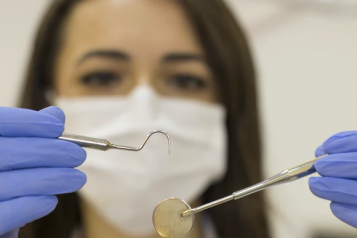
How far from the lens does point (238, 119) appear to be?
877 millimetres

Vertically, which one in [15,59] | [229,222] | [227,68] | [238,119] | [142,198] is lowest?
[229,222]

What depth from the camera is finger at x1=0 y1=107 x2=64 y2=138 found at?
17.2 inches

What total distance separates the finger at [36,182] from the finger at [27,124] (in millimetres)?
59

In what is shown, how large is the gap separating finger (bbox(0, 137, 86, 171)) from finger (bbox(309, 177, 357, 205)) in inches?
15.7

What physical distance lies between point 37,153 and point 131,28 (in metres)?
0.41

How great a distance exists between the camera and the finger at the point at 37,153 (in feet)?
1.44

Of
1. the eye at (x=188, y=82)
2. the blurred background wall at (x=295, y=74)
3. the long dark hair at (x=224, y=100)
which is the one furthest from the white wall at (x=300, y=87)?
the eye at (x=188, y=82)

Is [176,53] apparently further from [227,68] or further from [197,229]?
[197,229]

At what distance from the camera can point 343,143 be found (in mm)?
467

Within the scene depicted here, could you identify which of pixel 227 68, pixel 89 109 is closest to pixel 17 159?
pixel 89 109

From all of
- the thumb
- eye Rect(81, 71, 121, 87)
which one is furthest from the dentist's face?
the thumb

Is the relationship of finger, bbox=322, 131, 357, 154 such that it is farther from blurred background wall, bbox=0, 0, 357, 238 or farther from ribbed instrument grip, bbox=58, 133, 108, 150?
blurred background wall, bbox=0, 0, 357, 238

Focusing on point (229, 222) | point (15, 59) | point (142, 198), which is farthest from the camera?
point (15, 59)

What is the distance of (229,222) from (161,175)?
396 mm
